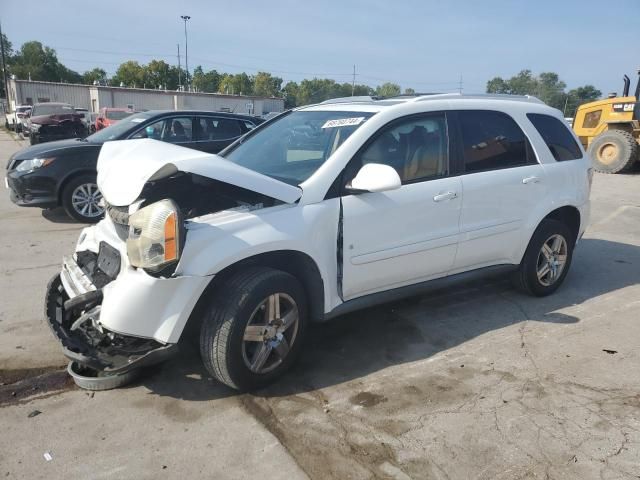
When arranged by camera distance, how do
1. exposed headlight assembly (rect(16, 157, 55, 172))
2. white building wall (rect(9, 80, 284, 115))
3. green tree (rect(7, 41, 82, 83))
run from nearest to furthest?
1. exposed headlight assembly (rect(16, 157, 55, 172))
2. white building wall (rect(9, 80, 284, 115))
3. green tree (rect(7, 41, 82, 83))

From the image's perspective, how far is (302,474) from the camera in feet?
8.20

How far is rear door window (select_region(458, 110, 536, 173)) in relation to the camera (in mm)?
4086

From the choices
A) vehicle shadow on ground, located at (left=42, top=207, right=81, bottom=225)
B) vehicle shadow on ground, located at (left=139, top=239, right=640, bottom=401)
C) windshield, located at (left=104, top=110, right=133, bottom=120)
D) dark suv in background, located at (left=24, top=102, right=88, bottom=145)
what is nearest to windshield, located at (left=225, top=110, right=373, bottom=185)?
vehicle shadow on ground, located at (left=139, top=239, right=640, bottom=401)

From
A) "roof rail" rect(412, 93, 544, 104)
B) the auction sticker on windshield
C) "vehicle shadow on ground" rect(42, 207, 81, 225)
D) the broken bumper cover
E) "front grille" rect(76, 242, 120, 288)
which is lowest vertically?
"vehicle shadow on ground" rect(42, 207, 81, 225)

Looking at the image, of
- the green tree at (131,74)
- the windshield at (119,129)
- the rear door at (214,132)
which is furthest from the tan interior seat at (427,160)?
the green tree at (131,74)

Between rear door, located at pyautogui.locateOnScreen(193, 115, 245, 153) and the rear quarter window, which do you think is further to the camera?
Result: rear door, located at pyautogui.locateOnScreen(193, 115, 245, 153)

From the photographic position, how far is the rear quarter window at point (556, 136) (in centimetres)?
467

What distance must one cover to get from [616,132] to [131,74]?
3870 inches

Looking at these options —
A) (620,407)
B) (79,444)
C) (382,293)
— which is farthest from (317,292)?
(620,407)

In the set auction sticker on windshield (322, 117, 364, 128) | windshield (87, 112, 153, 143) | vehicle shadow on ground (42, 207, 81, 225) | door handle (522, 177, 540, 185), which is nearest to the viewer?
auction sticker on windshield (322, 117, 364, 128)

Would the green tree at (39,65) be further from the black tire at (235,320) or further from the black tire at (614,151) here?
the black tire at (235,320)

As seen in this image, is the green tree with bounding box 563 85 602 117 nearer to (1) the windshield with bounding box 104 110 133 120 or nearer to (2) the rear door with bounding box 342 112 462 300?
(1) the windshield with bounding box 104 110 133 120

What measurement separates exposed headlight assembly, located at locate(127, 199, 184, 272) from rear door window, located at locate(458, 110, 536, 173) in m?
2.39

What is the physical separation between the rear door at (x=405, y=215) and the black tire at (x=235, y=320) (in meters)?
0.62
